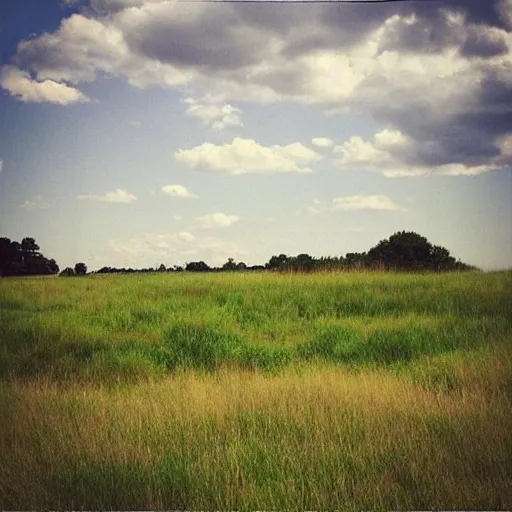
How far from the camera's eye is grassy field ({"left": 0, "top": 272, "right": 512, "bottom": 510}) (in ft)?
7.91

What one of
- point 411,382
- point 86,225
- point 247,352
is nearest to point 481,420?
point 411,382

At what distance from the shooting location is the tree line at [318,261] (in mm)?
3215

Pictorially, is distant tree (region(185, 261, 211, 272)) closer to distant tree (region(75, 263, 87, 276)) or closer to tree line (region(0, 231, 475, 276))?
tree line (region(0, 231, 475, 276))

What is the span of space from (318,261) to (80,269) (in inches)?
50.2

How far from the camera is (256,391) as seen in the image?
→ 113 inches

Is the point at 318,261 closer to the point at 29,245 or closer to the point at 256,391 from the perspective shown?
the point at 256,391

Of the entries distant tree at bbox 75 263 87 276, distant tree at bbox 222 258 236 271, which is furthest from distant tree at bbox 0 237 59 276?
distant tree at bbox 222 258 236 271

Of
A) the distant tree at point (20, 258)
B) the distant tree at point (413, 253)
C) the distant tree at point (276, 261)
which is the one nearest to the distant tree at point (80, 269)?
the distant tree at point (20, 258)

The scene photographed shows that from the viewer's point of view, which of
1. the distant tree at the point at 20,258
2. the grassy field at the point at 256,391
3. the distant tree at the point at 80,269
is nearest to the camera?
the grassy field at the point at 256,391

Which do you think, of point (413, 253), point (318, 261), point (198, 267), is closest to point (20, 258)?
point (198, 267)

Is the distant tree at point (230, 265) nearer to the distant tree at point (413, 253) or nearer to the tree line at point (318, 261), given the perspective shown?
the tree line at point (318, 261)

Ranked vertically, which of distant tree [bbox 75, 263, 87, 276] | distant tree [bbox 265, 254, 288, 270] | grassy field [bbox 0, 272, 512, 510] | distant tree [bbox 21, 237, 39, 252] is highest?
distant tree [bbox 21, 237, 39, 252]

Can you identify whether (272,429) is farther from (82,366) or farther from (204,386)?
(82,366)

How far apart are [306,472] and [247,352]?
75 centimetres
